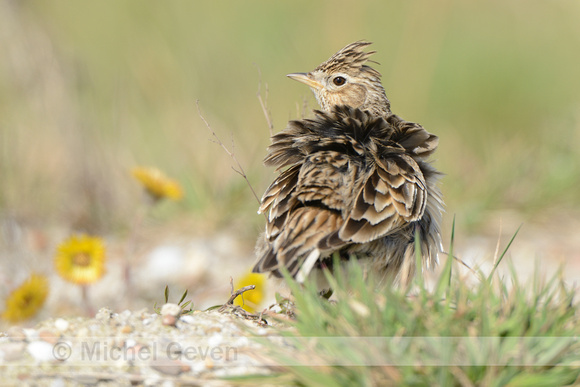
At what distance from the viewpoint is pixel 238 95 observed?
10414mm

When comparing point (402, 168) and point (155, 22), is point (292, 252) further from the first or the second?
point (155, 22)

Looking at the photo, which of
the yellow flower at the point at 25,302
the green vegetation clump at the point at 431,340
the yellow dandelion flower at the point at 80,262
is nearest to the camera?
the green vegetation clump at the point at 431,340

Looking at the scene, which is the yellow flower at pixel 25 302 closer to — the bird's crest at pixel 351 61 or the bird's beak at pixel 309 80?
the bird's beak at pixel 309 80

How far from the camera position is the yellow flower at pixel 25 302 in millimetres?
5074

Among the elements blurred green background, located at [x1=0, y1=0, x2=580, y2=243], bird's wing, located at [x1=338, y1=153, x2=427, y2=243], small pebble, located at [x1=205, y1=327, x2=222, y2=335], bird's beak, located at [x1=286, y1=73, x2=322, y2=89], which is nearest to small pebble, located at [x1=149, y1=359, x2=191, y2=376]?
small pebble, located at [x1=205, y1=327, x2=222, y2=335]

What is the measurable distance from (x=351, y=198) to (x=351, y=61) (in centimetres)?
195

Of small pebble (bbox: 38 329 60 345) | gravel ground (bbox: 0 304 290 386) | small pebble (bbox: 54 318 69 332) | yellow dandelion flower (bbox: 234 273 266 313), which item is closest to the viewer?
gravel ground (bbox: 0 304 290 386)

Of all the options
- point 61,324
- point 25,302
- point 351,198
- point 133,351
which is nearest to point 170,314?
point 133,351

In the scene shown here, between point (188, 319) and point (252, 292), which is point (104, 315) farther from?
point (252, 292)

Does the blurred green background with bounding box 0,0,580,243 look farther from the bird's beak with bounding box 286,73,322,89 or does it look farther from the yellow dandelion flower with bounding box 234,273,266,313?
the yellow dandelion flower with bounding box 234,273,266,313

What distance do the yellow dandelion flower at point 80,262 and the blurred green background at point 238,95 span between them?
4.48 ft

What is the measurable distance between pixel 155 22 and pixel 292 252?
9892 millimetres

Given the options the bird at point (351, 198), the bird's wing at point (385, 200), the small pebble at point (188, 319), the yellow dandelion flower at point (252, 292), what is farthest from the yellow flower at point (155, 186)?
the small pebble at point (188, 319)

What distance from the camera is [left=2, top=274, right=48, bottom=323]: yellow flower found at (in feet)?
16.6
